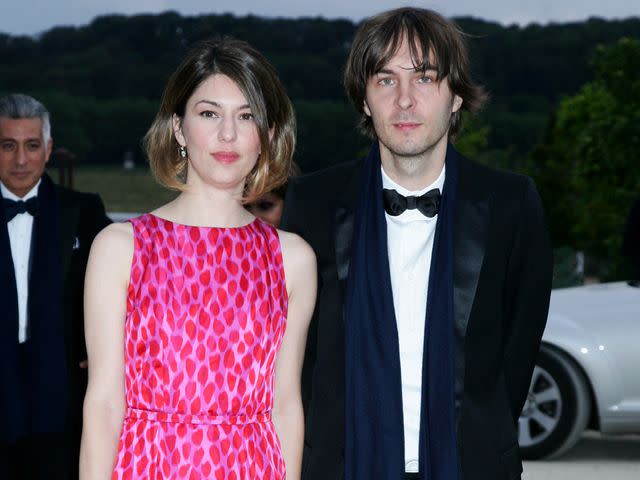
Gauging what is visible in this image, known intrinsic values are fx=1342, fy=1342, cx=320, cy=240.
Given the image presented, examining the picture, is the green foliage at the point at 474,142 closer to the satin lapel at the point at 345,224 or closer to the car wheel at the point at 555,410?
the car wheel at the point at 555,410

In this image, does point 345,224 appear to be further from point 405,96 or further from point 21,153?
point 21,153

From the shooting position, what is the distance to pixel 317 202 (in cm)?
429

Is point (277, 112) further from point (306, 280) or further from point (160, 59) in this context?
point (160, 59)

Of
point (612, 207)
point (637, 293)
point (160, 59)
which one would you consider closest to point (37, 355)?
point (637, 293)

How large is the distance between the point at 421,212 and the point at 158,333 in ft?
3.44

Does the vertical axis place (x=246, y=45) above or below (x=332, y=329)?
above

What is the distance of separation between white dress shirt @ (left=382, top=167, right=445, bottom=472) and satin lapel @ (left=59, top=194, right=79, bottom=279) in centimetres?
273

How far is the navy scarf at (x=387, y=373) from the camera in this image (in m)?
4.00

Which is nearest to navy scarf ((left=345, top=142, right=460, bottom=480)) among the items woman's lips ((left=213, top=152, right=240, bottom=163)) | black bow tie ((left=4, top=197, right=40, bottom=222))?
woman's lips ((left=213, top=152, right=240, bottom=163))

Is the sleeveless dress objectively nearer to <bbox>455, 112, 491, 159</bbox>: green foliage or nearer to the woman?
the woman

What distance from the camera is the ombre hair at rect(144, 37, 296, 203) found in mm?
3828

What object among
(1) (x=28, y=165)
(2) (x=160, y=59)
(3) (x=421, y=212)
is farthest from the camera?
(2) (x=160, y=59)

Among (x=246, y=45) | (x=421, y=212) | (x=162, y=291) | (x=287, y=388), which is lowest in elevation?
(x=287, y=388)

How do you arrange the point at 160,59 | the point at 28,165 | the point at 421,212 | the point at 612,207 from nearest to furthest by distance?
the point at 421,212
the point at 28,165
the point at 612,207
the point at 160,59
